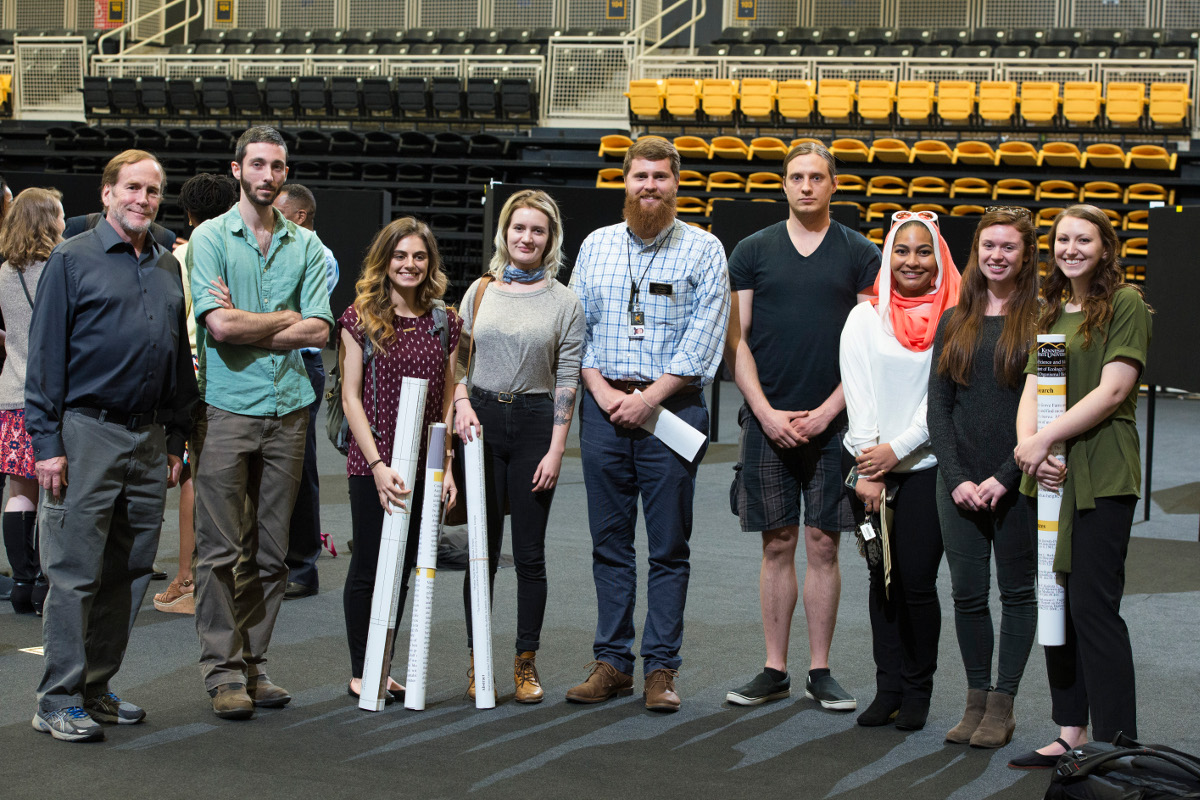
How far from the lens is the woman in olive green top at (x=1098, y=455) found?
112 inches

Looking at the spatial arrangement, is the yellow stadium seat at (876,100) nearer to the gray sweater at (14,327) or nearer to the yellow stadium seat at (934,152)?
the yellow stadium seat at (934,152)

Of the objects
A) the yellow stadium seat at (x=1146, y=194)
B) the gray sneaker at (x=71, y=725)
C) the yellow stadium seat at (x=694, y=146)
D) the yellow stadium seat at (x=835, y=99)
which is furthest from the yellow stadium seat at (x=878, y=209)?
the gray sneaker at (x=71, y=725)

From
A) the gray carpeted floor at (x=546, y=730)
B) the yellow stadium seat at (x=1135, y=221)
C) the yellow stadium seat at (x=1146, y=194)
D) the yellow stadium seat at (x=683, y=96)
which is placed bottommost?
the gray carpeted floor at (x=546, y=730)

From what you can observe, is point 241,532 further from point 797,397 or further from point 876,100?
point 876,100

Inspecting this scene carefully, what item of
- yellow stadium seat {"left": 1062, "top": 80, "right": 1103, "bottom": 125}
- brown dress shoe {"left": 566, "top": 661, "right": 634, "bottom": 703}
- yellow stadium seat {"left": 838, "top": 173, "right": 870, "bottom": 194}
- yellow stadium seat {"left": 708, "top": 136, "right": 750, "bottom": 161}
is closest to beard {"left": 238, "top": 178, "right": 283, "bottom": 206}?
brown dress shoe {"left": 566, "top": 661, "right": 634, "bottom": 703}

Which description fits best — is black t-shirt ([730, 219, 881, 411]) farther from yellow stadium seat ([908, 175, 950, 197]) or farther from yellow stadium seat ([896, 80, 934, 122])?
yellow stadium seat ([896, 80, 934, 122])

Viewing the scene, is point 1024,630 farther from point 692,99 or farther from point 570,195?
point 692,99

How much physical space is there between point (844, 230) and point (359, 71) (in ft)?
54.3

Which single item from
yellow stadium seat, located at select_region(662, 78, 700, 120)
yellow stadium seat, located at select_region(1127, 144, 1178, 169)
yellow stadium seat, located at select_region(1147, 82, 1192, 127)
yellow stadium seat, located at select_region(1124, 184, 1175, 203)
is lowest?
yellow stadium seat, located at select_region(1124, 184, 1175, 203)

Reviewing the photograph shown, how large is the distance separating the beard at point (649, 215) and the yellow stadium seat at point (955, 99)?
1322cm

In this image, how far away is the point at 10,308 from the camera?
4133 millimetres

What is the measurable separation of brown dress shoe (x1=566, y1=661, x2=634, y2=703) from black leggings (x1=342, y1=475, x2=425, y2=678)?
555mm

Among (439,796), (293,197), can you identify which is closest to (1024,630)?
(439,796)

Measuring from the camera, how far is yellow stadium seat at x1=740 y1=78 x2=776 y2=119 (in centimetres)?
1627
